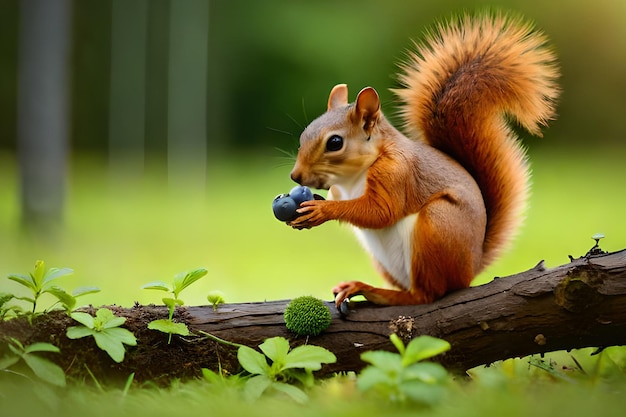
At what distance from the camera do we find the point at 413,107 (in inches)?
78.5

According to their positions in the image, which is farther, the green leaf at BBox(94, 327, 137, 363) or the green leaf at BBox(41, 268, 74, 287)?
the green leaf at BBox(41, 268, 74, 287)

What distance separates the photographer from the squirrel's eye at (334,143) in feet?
5.86

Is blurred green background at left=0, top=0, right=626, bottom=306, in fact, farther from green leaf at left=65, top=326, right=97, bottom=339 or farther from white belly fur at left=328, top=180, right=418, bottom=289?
green leaf at left=65, top=326, right=97, bottom=339

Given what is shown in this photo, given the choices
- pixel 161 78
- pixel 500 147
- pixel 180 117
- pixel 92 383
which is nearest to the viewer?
pixel 92 383

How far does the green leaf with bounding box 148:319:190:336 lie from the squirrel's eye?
1.70 feet

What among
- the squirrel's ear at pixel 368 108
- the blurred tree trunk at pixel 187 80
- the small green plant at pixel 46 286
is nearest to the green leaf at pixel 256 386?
the small green plant at pixel 46 286

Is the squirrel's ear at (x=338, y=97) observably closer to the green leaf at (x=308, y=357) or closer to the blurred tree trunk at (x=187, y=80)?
the green leaf at (x=308, y=357)

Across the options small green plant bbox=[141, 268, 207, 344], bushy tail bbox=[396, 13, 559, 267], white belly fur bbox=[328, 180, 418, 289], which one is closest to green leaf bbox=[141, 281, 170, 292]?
small green plant bbox=[141, 268, 207, 344]

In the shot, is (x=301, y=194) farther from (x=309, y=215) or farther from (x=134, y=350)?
(x=134, y=350)

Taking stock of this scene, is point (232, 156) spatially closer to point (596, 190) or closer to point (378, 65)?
point (378, 65)

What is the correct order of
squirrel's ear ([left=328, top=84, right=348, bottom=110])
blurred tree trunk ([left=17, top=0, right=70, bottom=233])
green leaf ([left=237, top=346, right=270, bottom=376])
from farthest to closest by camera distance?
1. blurred tree trunk ([left=17, top=0, right=70, bottom=233])
2. squirrel's ear ([left=328, top=84, right=348, bottom=110])
3. green leaf ([left=237, top=346, right=270, bottom=376])

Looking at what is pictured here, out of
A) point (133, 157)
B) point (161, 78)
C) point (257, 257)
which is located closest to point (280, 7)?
point (161, 78)

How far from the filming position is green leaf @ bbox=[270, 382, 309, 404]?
1.41m

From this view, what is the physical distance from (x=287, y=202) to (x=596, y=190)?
6031mm
